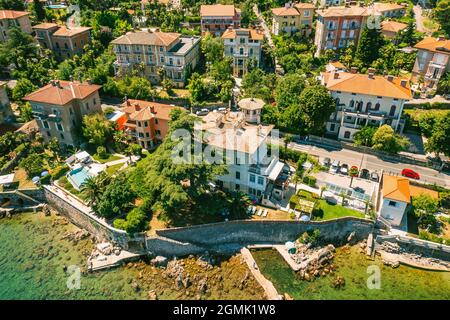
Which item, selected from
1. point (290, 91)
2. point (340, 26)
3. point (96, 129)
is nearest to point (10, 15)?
point (96, 129)

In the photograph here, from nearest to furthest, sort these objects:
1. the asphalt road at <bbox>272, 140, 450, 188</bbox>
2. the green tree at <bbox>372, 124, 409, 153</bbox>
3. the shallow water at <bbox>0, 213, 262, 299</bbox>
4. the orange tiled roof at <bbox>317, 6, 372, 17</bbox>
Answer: the shallow water at <bbox>0, 213, 262, 299</bbox>, the asphalt road at <bbox>272, 140, 450, 188</bbox>, the green tree at <bbox>372, 124, 409, 153</bbox>, the orange tiled roof at <bbox>317, 6, 372, 17</bbox>

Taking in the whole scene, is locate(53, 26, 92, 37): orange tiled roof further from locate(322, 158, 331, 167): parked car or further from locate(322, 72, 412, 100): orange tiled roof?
locate(322, 158, 331, 167): parked car

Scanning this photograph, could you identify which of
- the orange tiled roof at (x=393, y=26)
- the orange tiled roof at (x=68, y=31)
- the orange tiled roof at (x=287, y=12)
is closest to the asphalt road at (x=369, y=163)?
the orange tiled roof at (x=393, y=26)

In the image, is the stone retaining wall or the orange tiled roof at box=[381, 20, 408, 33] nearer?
the stone retaining wall

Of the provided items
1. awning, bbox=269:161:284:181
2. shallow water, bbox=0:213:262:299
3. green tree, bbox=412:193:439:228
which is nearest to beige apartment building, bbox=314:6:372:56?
awning, bbox=269:161:284:181

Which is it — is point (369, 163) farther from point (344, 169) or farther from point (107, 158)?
point (107, 158)

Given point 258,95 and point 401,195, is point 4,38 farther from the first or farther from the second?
point 401,195

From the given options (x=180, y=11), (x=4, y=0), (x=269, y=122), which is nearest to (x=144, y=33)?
(x=180, y=11)

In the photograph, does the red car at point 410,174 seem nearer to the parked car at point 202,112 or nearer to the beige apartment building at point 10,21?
the parked car at point 202,112
